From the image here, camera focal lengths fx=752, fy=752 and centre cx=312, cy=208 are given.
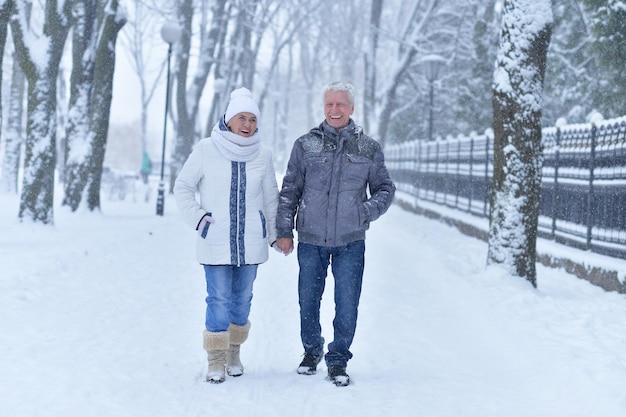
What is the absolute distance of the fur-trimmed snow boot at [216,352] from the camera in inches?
196

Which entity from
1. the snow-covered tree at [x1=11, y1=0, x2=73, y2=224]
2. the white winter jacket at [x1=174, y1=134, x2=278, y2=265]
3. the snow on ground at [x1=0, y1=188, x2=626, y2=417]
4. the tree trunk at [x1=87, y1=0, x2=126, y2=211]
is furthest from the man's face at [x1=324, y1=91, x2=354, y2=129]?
the tree trunk at [x1=87, y1=0, x2=126, y2=211]

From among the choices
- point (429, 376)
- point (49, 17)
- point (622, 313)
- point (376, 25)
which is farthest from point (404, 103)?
point (429, 376)

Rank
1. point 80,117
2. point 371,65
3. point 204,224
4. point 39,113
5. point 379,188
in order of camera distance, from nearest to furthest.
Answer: point 204,224 → point 379,188 → point 39,113 → point 80,117 → point 371,65

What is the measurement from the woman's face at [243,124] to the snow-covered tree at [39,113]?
7303 mm

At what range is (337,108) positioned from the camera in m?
4.94

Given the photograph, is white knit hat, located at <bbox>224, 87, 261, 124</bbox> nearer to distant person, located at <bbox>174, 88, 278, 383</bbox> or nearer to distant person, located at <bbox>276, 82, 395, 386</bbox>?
distant person, located at <bbox>174, 88, 278, 383</bbox>

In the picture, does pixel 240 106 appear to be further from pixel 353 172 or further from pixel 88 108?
pixel 88 108

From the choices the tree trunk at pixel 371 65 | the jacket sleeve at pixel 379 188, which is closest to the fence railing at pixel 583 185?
the jacket sleeve at pixel 379 188

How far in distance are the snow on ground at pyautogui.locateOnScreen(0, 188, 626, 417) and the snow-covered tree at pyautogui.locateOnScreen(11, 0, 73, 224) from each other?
45 cm

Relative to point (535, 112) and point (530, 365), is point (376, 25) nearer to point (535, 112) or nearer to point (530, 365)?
point (535, 112)

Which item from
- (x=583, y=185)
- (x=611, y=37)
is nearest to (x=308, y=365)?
(x=583, y=185)

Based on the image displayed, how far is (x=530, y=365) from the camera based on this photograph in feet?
19.1

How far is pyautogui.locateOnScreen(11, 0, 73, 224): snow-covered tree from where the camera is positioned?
37.0ft

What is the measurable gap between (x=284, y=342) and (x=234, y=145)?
2117mm
